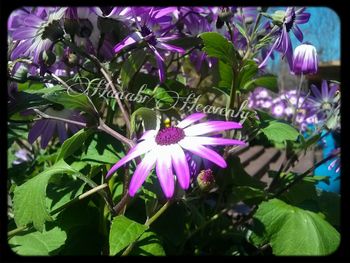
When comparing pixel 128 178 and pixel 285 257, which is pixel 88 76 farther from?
pixel 285 257

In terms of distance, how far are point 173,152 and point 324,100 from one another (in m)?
0.55

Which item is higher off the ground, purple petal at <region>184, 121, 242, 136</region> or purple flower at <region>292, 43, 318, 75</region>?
purple flower at <region>292, 43, 318, 75</region>

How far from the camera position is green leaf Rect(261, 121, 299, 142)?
72 centimetres

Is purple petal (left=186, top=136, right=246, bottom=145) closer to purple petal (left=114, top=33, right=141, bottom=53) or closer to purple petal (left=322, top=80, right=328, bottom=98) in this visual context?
purple petal (left=114, top=33, right=141, bottom=53)

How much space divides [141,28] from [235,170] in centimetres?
33

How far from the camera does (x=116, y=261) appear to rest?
64cm

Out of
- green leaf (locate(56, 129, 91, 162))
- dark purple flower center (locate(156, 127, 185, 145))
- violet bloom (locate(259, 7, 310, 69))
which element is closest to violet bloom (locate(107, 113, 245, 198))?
dark purple flower center (locate(156, 127, 185, 145))

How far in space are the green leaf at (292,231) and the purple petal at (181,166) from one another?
10.2 inches

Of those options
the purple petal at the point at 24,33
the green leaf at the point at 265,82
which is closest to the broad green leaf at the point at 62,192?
the purple petal at the point at 24,33

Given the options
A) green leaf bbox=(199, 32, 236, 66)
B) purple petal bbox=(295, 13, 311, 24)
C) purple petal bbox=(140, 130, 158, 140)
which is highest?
purple petal bbox=(295, 13, 311, 24)

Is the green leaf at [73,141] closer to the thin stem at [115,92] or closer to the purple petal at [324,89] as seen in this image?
the thin stem at [115,92]

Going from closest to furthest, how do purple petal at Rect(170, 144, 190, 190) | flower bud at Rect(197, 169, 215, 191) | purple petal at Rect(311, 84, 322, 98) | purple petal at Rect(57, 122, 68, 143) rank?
1. purple petal at Rect(170, 144, 190, 190)
2. flower bud at Rect(197, 169, 215, 191)
3. purple petal at Rect(57, 122, 68, 143)
4. purple petal at Rect(311, 84, 322, 98)

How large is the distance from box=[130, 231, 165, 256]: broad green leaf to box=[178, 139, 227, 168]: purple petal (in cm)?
18
